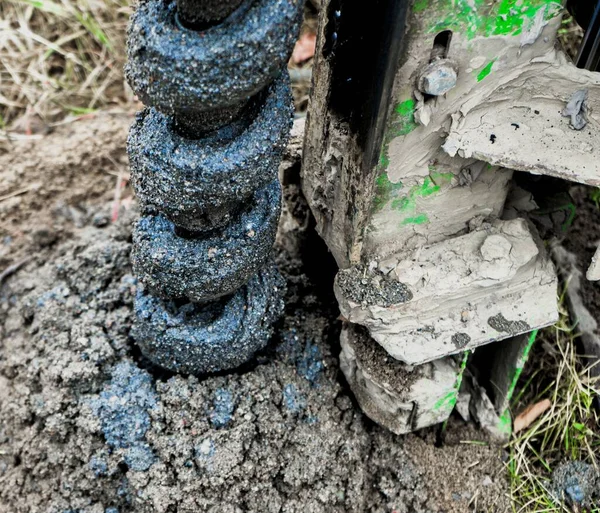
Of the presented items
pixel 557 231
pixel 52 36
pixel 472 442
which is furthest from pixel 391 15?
pixel 52 36

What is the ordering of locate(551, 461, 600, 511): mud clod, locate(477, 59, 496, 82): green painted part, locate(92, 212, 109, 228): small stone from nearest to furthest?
locate(477, 59, 496, 82): green painted part → locate(551, 461, 600, 511): mud clod → locate(92, 212, 109, 228): small stone

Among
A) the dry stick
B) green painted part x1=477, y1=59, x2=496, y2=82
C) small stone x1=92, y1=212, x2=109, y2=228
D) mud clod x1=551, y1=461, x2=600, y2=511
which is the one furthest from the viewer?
small stone x1=92, y1=212, x2=109, y2=228

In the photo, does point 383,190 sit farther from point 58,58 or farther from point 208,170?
point 58,58

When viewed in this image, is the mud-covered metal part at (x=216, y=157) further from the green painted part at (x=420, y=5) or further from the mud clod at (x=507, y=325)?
the mud clod at (x=507, y=325)

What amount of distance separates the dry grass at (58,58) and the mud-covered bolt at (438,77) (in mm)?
1647

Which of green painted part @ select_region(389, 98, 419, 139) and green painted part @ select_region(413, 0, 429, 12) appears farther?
green painted part @ select_region(389, 98, 419, 139)

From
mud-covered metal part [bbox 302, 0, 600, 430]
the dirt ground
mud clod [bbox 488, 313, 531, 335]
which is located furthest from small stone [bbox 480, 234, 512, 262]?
the dirt ground

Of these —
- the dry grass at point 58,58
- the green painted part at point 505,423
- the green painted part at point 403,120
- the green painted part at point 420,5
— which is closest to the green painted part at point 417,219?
the green painted part at point 403,120

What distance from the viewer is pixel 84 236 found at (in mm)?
2121

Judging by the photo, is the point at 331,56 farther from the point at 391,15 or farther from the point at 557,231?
the point at 557,231

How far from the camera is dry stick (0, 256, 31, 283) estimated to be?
2076 mm

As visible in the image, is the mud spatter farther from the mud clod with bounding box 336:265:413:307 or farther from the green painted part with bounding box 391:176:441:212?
the green painted part with bounding box 391:176:441:212

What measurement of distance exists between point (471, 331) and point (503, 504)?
1.63 ft

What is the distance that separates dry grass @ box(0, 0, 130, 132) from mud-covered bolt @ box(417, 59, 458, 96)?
5.40 ft
